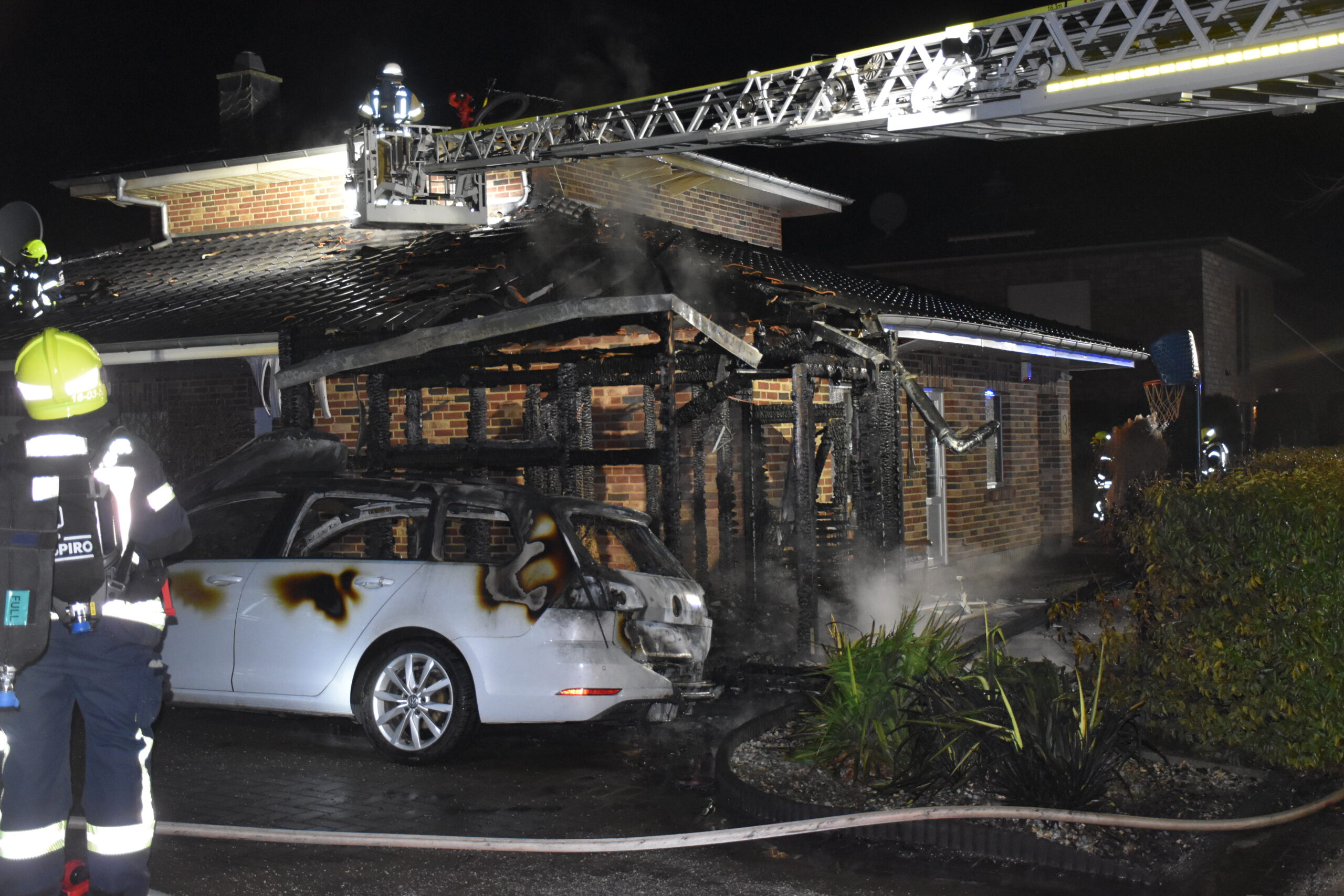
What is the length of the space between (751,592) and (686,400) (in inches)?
84.8

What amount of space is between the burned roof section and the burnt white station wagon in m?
2.74

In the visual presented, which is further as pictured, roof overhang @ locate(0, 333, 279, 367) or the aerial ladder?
roof overhang @ locate(0, 333, 279, 367)

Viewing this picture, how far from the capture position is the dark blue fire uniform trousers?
4.23 meters

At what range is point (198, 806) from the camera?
20.0 ft

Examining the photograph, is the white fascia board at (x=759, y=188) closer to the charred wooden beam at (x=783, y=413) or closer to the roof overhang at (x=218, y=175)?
the roof overhang at (x=218, y=175)

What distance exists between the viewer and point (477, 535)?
1011 cm

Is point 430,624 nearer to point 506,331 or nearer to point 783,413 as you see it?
point 506,331

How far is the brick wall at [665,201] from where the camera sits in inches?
615

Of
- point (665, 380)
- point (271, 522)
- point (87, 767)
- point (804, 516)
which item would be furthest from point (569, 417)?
point (87, 767)

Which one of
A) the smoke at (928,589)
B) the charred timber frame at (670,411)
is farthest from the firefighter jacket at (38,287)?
Result: the smoke at (928,589)

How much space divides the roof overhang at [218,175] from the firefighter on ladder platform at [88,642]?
11.6 metres

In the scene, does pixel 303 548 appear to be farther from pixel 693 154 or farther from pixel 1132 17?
pixel 693 154

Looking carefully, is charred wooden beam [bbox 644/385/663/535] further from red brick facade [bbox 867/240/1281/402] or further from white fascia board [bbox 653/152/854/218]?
red brick facade [bbox 867/240/1281/402]

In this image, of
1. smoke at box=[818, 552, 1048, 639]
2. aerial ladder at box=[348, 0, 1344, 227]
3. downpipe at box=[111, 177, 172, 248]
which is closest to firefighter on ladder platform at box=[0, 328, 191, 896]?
smoke at box=[818, 552, 1048, 639]
